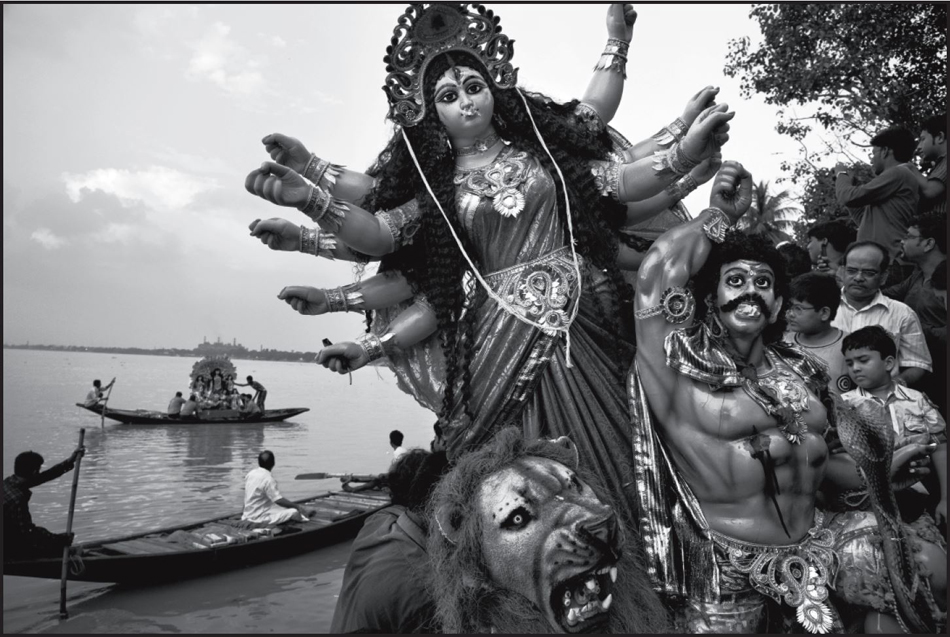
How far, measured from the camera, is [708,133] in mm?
2441

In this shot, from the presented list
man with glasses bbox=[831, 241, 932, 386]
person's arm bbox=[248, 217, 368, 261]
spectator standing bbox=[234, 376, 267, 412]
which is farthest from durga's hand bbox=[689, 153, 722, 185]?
spectator standing bbox=[234, 376, 267, 412]

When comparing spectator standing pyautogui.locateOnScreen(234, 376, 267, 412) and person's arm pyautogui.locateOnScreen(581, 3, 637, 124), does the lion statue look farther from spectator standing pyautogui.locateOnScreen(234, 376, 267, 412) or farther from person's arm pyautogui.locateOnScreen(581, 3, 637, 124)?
spectator standing pyautogui.locateOnScreen(234, 376, 267, 412)

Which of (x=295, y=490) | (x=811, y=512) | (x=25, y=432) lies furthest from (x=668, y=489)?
(x=25, y=432)

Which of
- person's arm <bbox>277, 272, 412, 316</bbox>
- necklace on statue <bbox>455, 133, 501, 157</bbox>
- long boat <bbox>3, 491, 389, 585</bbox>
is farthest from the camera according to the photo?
long boat <bbox>3, 491, 389, 585</bbox>

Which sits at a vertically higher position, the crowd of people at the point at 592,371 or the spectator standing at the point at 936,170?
the spectator standing at the point at 936,170

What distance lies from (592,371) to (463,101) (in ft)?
3.80

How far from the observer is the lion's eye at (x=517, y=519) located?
2016mm

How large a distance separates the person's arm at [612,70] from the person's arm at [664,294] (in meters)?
0.80

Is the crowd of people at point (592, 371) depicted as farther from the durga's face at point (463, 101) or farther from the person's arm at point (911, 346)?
the person's arm at point (911, 346)

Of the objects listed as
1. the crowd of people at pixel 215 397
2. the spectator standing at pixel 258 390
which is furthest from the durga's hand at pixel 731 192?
the spectator standing at pixel 258 390

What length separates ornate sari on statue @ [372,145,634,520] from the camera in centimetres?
265

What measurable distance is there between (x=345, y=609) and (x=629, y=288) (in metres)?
1.55

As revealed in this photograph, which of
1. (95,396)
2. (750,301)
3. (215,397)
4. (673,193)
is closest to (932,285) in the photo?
(673,193)

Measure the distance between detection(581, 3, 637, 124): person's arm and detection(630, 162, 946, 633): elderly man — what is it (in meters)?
0.72
